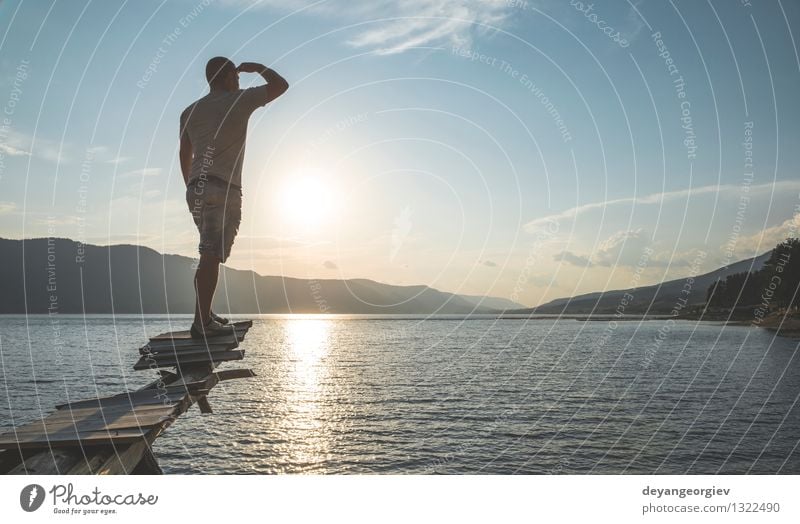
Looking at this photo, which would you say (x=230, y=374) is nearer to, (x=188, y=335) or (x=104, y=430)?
(x=188, y=335)

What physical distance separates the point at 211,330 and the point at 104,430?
255cm

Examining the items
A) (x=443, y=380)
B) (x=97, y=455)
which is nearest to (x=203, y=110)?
(x=97, y=455)

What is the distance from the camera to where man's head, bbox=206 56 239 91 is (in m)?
7.16

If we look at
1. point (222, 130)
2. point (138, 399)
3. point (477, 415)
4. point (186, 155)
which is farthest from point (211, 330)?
point (477, 415)

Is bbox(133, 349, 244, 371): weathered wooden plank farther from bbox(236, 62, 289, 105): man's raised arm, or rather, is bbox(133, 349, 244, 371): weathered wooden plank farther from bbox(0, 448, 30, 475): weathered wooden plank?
bbox(236, 62, 289, 105): man's raised arm

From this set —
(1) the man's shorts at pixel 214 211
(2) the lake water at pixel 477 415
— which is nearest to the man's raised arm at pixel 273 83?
(1) the man's shorts at pixel 214 211

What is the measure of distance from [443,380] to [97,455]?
64698 millimetres

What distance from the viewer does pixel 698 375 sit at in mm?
72000

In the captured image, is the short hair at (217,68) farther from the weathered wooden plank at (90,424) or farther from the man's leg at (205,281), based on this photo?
the weathered wooden plank at (90,424)

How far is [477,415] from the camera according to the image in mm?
45750

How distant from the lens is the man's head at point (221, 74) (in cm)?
716

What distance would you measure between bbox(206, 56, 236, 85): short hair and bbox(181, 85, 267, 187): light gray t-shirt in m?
0.21
